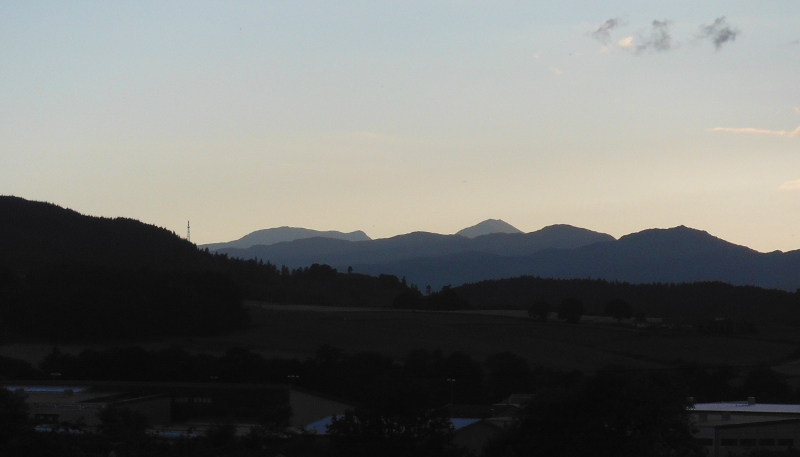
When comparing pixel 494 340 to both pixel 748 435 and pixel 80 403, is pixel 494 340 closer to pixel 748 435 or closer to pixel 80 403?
pixel 80 403

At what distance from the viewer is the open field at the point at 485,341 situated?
5238cm

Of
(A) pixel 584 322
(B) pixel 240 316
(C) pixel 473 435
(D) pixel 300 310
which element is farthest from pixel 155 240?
(C) pixel 473 435

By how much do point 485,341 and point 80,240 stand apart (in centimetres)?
5745

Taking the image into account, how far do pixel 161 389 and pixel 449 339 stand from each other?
80.9ft

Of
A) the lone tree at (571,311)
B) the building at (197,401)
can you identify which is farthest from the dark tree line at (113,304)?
the lone tree at (571,311)

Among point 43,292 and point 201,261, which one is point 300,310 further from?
point 201,261

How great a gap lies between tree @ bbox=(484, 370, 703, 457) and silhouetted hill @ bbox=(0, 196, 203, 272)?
74.6 m

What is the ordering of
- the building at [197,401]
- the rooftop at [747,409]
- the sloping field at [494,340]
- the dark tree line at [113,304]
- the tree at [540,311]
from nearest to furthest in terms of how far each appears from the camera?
the rooftop at [747,409]
the building at [197,401]
the sloping field at [494,340]
the dark tree line at [113,304]
the tree at [540,311]

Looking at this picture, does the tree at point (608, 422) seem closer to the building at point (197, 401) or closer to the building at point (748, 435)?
the building at point (748, 435)

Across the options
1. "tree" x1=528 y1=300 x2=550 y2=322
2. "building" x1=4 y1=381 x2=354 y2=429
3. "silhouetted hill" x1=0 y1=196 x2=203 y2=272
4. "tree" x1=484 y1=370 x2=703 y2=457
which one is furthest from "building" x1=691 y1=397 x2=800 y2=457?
"silhouetted hill" x1=0 y1=196 x2=203 y2=272

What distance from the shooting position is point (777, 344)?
56688 mm

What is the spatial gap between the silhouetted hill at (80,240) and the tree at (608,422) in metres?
74.6

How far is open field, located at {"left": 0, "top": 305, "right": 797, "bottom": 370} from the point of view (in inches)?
2062

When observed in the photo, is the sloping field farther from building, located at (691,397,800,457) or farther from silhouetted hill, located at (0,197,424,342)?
building, located at (691,397,800,457)
